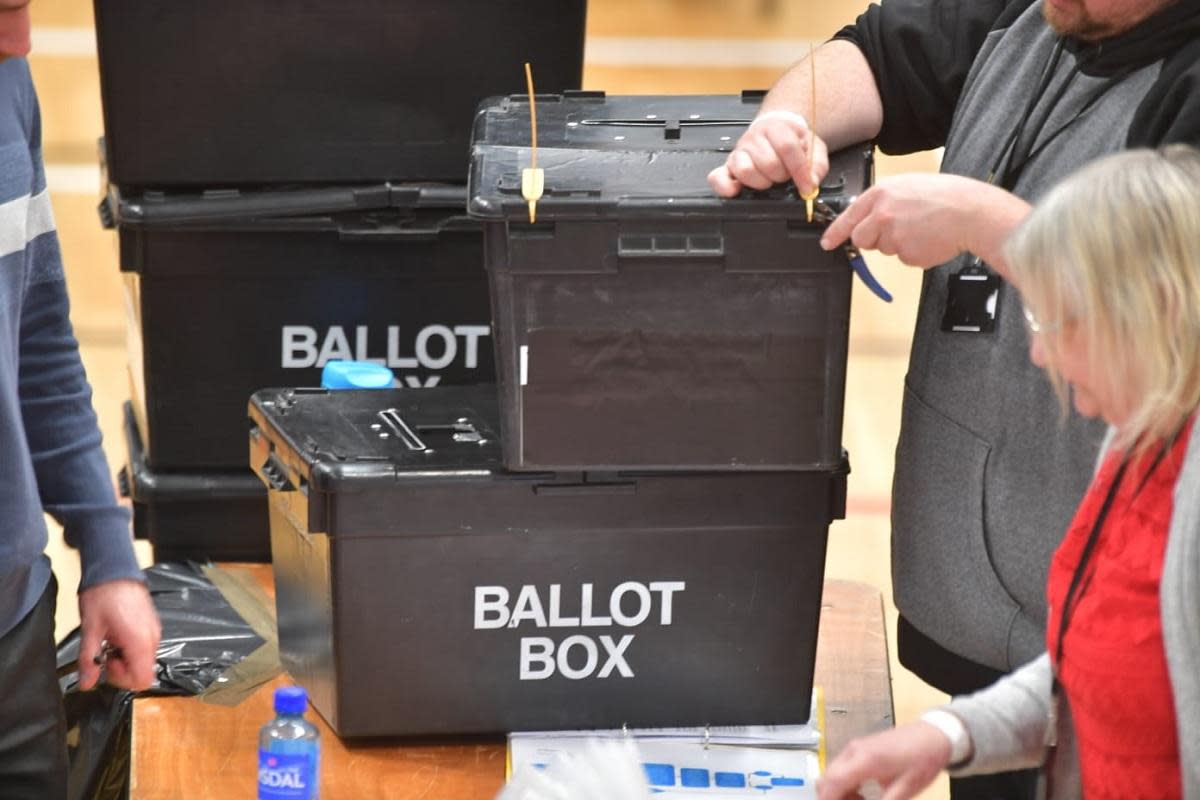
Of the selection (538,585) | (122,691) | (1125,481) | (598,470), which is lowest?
(122,691)

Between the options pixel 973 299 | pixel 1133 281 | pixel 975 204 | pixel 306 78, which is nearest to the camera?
pixel 1133 281

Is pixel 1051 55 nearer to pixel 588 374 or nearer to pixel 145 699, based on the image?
pixel 588 374

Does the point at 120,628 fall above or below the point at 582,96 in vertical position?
below

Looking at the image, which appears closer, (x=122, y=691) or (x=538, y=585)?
(x=538, y=585)

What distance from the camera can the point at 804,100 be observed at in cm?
176

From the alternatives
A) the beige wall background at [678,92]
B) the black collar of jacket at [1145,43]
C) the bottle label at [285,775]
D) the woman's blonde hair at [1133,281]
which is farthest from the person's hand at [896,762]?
the beige wall background at [678,92]

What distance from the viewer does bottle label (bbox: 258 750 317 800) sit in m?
1.56

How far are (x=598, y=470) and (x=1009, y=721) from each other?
490 mm

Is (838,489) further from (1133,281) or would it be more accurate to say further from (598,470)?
(1133,281)

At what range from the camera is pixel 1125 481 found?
4.03 ft

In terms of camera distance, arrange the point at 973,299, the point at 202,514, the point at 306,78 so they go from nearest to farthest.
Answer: the point at 973,299, the point at 306,78, the point at 202,514

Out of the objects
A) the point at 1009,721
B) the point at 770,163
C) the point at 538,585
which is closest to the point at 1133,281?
the point at 1009,721

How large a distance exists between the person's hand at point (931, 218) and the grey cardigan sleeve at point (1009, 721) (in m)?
0.37

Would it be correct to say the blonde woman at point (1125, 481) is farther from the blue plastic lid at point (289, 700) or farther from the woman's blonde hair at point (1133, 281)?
the blue plastic lid at point (289, 700)
